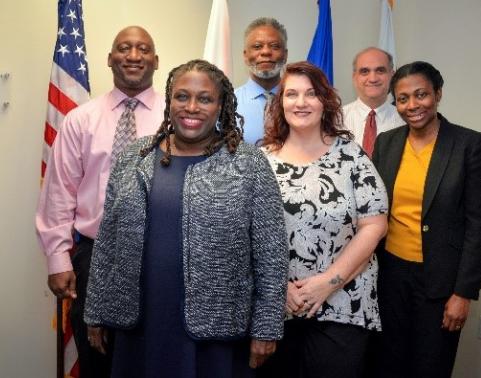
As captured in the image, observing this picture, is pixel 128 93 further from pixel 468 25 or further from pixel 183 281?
pixel 468 25

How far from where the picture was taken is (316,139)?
6.46 feet

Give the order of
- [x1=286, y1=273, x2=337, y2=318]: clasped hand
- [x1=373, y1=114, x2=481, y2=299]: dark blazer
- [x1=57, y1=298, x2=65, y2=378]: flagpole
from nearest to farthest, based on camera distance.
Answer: [x1=286, y1=273, x2=337, y2=318]: clasped hand, [x1=373, y1=114, x2=481, y2=299]: dark blazer, [x1=57, y1=298, x2=65, y2=378]: flagpole

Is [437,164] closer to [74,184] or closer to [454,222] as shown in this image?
[454,222]

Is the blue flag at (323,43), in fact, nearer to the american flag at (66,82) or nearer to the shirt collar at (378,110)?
the shirt collar at (378,110)

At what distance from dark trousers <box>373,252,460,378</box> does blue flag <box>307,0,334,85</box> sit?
166cm

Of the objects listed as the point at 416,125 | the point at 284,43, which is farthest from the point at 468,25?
the point at 416,125

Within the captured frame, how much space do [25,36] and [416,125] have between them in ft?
6.37

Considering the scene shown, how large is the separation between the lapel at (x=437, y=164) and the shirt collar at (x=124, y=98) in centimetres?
126

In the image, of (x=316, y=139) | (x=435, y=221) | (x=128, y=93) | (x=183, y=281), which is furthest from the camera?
(x=128, y=93)

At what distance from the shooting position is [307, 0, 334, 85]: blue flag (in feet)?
11.3

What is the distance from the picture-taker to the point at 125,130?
228cm

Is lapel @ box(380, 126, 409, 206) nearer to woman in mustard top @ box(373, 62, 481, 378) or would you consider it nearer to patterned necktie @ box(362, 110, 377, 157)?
woman in mustard top @ box(373, 62, 481, 378)

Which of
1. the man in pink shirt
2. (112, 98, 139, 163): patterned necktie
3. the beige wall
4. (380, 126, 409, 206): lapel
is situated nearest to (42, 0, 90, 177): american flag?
the beige wall

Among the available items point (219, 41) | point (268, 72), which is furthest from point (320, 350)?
point (219, 41)
